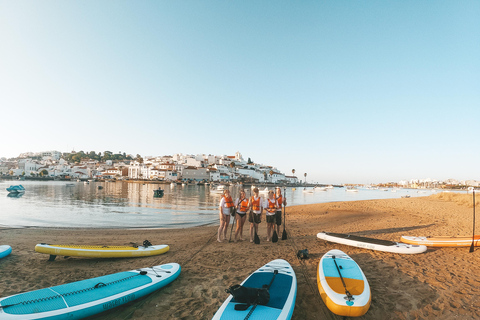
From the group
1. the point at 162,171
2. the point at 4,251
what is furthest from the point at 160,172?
the point at 4,251

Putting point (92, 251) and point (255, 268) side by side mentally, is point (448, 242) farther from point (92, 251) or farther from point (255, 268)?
point (92, 251)

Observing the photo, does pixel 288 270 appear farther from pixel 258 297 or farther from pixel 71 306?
pixel 71 306

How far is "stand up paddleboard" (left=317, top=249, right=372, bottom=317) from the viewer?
3.73 m

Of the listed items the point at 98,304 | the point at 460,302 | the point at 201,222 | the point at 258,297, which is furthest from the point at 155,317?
the point at 201,222

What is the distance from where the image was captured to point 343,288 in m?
4.26

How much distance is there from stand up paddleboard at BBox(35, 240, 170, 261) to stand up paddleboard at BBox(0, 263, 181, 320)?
2139 millimetres

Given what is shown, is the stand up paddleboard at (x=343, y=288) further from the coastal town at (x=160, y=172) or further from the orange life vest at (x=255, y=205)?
the coastal town at (x=160, y=172)

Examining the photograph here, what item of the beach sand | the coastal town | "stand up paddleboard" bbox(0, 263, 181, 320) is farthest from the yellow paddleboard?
the coastal town

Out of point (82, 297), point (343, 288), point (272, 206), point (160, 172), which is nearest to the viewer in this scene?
point (82, 297)

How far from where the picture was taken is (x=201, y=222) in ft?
53.3

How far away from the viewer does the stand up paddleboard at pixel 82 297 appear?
349 cm

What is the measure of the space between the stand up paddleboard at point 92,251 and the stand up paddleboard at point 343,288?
504 cm

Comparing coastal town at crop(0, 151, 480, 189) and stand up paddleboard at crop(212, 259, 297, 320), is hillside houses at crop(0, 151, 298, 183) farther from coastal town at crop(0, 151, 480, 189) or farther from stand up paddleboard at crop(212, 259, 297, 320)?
stand up paddleboard at crop(212, 259, 297, 320)

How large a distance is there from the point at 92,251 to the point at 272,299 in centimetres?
533
